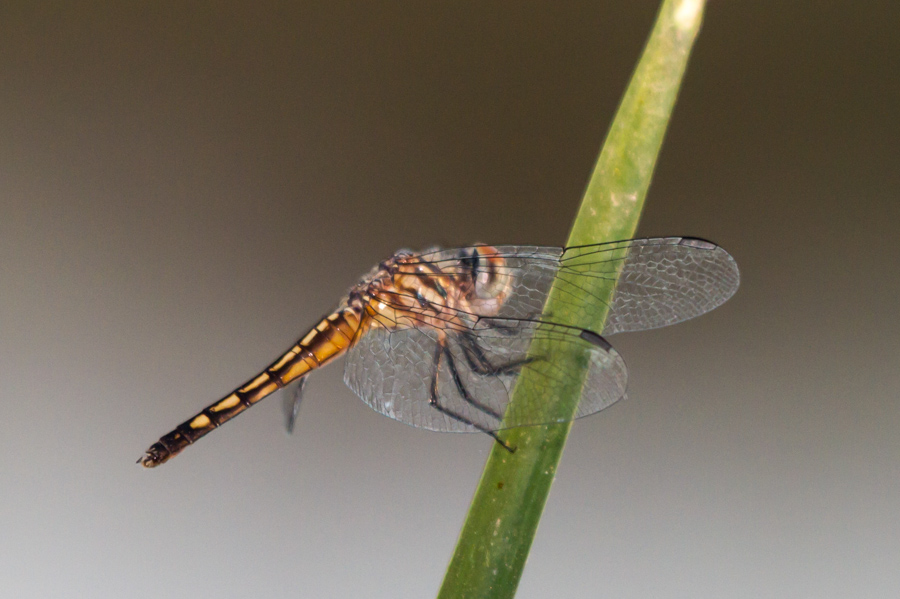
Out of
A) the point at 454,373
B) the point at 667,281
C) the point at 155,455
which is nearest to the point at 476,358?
the point at 454,373

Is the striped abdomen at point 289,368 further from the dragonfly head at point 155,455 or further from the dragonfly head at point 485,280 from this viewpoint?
the dragonfly head at point 485,280

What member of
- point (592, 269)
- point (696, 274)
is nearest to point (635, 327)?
point (696, 274)

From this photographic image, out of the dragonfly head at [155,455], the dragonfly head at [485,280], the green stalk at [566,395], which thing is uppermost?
the dragonfly head at [485,280]

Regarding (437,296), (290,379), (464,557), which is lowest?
(464,557)

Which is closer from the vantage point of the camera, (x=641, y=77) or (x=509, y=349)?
(x=641, y=77)

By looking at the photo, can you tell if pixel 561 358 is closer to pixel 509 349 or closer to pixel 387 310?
pixel 509 349

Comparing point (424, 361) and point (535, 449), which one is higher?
point (424, 361)

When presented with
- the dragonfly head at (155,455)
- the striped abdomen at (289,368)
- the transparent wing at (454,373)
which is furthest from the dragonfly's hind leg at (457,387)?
the dragonfly head at (155,455)
